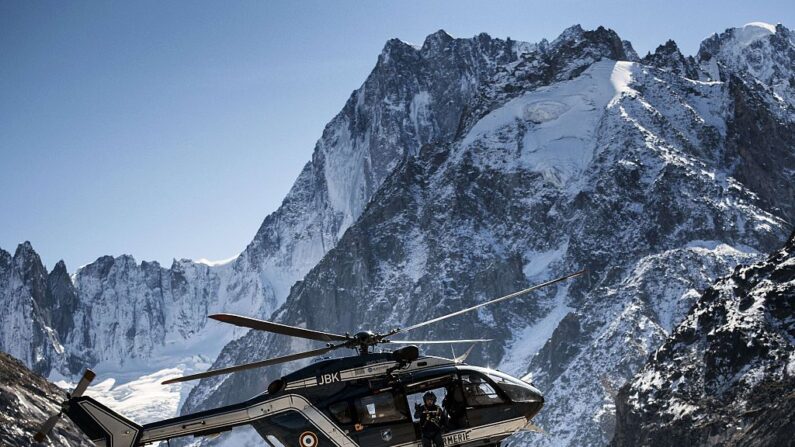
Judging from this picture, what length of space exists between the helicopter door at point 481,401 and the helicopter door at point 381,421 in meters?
1.95

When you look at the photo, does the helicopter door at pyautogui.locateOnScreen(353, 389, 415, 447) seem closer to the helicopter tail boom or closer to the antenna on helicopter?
the antenna on helicopter

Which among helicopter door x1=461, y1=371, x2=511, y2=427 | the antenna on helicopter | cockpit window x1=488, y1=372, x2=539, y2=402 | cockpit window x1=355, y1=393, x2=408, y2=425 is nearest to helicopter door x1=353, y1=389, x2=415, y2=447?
cockpit window x1=355, y1=393, x2=408, y2=425

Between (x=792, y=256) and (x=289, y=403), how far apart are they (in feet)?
380

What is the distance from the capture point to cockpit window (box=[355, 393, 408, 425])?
35375mm

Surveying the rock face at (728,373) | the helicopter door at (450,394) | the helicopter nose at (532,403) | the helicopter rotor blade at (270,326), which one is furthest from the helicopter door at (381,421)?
the rock face at (728,373)

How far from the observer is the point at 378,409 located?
35438mm

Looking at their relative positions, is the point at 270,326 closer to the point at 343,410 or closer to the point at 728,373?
the point at 343,410

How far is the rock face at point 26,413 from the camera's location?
76.1 m

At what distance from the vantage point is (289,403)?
1388 inches

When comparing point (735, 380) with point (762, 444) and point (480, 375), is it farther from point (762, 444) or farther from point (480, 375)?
point (480, 375)

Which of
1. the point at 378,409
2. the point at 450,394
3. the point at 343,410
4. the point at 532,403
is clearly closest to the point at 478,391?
the point at 450,394

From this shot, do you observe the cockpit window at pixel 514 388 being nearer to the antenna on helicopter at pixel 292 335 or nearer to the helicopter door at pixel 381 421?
the antenna on helicopter at pixel 292 335

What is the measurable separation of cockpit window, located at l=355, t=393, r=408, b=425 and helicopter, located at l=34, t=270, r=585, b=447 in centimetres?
3

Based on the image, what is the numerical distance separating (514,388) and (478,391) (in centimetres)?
122
